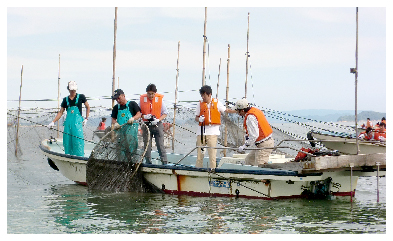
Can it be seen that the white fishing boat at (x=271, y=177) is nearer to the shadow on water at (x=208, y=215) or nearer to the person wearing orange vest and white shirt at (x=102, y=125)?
the shadow on water at (x=208, y=215)

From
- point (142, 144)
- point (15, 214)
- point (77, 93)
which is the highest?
point (77, 93)

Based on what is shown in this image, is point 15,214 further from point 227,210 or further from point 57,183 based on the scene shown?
point 57,183

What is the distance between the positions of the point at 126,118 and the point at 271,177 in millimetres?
4394

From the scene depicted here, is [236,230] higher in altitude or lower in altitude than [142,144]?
lower

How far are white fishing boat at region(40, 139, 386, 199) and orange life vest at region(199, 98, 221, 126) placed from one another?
1127 millimetres

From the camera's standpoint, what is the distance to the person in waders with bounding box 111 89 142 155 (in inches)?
557

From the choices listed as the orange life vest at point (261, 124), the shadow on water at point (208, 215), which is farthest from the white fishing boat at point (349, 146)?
the shadow on water at point (208, 215)

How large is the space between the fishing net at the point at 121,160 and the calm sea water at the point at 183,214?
0.35 metres

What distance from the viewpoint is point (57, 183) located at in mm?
17359

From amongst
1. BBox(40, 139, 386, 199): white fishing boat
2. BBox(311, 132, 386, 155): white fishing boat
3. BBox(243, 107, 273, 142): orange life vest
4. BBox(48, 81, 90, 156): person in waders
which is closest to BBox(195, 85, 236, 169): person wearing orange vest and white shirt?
BBox(40, 139, 386, 199): white fishing boat

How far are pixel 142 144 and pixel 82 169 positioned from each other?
2.27 metres

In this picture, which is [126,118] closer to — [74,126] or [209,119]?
[74,126]

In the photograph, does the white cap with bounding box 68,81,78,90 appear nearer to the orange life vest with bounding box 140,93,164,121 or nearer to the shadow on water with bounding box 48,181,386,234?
the orange life vest with bounding box 140,93,164,121

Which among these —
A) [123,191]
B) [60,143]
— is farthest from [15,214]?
[60,143]
